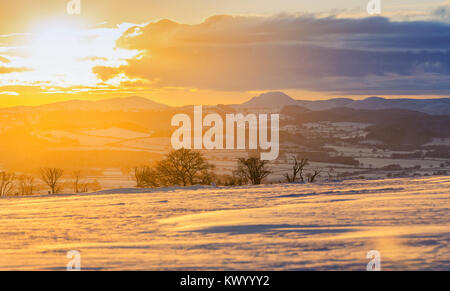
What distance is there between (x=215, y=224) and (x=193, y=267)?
360 cm

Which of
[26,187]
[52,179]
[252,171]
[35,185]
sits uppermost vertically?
[252,171]

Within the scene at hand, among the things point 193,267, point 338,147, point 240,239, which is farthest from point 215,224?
point 338,147

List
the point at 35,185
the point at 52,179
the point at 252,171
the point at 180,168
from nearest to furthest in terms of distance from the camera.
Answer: the point at 52,179 → the point at 252,171 → the point at 180,168 → the point at 35,185

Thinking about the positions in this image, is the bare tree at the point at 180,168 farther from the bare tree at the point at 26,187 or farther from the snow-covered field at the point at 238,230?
the snow-covered field at the point at 238,230

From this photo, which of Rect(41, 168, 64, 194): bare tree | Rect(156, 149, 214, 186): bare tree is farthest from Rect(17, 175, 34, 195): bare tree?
Rect(156, 149, 214, 186): bare tree

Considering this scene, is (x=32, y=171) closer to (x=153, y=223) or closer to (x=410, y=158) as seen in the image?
(x=410, y=158)

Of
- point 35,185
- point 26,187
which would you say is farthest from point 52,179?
point 35,185

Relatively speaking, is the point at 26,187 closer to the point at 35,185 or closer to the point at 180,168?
the point at 35,185

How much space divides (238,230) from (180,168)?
27064 mm

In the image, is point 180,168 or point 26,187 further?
point 26,187

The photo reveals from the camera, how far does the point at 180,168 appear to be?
37625 millimetres

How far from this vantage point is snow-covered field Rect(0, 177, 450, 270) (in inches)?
325

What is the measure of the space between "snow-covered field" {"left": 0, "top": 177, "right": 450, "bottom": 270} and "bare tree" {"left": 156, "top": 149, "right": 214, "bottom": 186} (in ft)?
62.7

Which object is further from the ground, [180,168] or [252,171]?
[180,168]
